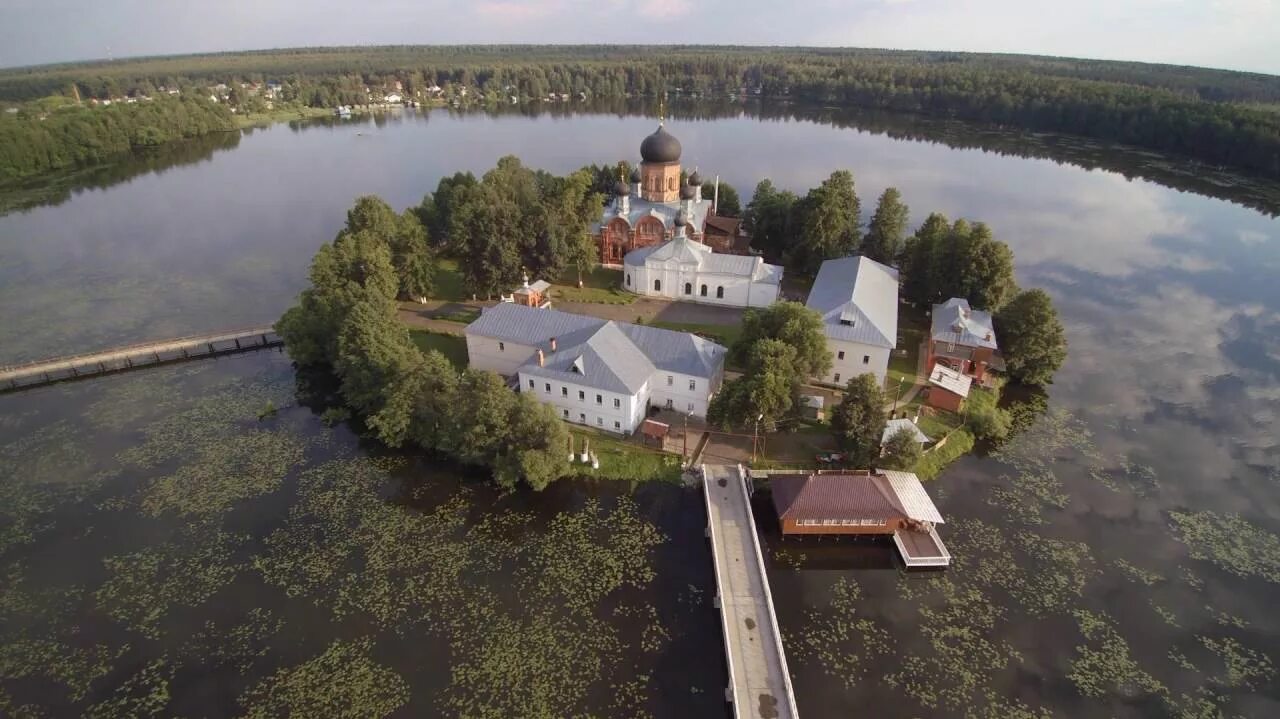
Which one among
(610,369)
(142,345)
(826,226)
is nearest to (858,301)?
(826,226)

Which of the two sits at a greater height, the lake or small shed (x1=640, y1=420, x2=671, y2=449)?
small shed (x1=640, y1=420, x2=671, y2=449)

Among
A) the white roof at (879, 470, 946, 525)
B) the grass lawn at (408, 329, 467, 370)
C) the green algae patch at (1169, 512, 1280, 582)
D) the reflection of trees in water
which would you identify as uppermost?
the white roof at (879, 470, 946, 525)

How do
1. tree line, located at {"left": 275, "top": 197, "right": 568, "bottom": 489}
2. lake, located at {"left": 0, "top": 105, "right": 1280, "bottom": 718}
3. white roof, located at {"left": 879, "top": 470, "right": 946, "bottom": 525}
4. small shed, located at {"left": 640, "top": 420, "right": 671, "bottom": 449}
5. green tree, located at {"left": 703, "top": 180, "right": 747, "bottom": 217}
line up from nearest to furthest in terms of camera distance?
lake, located at {"left": 0, "top": 105, "right": 1280, "bottom": 718}, white roof, located at {"left": 879, "top": 470, "right": 946, "bottom": 525}, tree line, located at {"left": 275, "top": 197, "right": 568, "bottom": 489}, small shed, located at {"left": 640, "top": 420, "right": 671, "bottom": 449}, green tree, located at {"left": 703, "top": 180, "right": 747, "bottom": 217}

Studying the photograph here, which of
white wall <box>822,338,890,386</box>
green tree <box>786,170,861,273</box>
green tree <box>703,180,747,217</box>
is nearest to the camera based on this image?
white wall <box>822,338,890,386</box>

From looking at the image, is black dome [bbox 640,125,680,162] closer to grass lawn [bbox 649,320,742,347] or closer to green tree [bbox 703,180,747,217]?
green tree [bbox 703,180,747,217]

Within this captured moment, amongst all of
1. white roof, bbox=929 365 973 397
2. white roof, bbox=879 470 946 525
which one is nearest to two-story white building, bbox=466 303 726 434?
white roof, bbox=879 470 946 525

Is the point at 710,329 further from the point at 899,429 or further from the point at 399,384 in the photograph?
the point at 399,384

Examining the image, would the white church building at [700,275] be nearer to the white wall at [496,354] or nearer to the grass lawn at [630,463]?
the white wall at [496,354]
